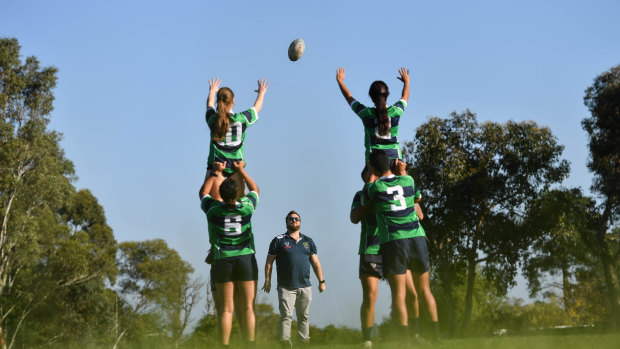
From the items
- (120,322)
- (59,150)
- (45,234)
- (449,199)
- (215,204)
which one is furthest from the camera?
(120,322)

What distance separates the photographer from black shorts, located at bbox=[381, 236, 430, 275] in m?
7.69

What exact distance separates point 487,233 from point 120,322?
39.4 m

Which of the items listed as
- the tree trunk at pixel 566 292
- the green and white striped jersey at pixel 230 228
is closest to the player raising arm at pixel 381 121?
the green and white striped jersey at pixel 230 228

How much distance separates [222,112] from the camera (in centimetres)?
979

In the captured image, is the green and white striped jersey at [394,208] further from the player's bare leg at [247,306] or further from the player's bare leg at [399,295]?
the player's bare leg at [247,306]

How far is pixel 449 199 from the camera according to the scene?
38.1 metres

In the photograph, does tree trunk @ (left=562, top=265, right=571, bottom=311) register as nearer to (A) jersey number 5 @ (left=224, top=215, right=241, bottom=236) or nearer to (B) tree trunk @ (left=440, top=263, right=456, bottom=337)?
(B) tree trunk @ (left=440, top=263, right=456, bottom=337)

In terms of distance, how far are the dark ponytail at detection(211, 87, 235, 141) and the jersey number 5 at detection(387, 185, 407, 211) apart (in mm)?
3226

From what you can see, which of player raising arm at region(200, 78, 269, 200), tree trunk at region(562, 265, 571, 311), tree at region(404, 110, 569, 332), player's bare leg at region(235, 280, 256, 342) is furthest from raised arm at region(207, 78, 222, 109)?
tree trunk at region(562, 265, 571, 311)

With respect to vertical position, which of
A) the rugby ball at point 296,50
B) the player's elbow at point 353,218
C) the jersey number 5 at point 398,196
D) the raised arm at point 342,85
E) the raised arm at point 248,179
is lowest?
the player's elbow at point 353,218

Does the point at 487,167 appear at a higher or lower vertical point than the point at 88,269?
higher

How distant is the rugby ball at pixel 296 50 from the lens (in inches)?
497

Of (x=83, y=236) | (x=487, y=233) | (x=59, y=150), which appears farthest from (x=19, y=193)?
(x=487, y=233)

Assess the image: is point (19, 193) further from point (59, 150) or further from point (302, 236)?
point (302, 236)
